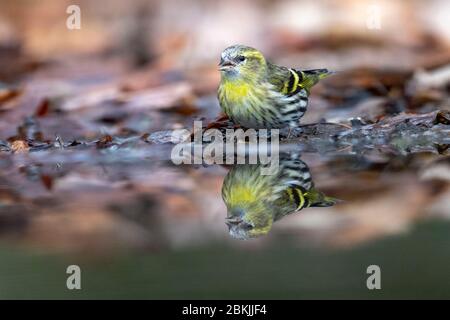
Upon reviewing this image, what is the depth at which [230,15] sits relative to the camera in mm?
8164

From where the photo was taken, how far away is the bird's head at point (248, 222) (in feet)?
10.1

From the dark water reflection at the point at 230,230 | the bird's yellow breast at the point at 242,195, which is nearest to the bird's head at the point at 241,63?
the dark water reflection at the point at 230,230

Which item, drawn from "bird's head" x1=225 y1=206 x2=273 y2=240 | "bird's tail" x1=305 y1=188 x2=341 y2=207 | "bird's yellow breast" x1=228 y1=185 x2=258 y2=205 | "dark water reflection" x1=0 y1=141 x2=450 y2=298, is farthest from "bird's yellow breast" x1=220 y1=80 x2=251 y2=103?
"bird's head" x1=225 y1=206 x2=273 y2=240

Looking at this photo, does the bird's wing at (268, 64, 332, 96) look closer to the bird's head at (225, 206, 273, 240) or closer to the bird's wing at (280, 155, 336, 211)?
the bird's wing at (280, 155, 336, 211)

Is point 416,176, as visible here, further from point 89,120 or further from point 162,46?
point 162,46

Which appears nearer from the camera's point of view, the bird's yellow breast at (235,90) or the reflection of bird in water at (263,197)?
the reflection of bird in water at (263,197)

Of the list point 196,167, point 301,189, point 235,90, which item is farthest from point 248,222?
point 235,90

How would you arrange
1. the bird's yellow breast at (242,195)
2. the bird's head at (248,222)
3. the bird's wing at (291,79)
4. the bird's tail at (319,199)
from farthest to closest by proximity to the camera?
the bird's wing at (291,79) → the bird's yellow breast at (242,195) → the bird's tail at (319,199) → the bird's head at (248,222)

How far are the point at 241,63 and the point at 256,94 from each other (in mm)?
282

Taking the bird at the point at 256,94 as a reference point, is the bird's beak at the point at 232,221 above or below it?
below

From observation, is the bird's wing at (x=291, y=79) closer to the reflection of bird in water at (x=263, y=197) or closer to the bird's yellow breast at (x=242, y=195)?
the reflection of bird in water at (x=263, y=197)

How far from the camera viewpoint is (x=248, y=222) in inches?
127

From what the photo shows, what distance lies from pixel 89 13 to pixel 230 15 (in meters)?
1.34

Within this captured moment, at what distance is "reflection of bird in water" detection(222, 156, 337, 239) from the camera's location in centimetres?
Result: 322
